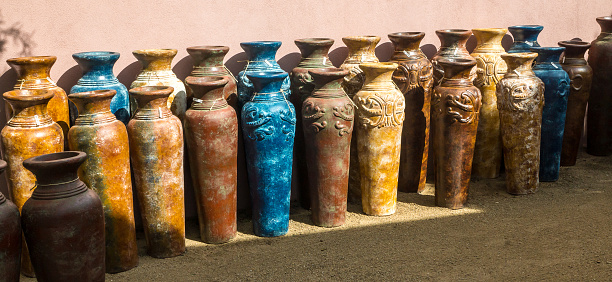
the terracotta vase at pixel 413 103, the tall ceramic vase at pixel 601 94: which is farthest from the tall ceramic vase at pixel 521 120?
the tall ceramic vase at pixel 601 94

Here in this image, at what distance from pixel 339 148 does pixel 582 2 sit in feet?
10.7

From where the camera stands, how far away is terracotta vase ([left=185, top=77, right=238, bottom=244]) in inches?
138

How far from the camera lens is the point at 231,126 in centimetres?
356

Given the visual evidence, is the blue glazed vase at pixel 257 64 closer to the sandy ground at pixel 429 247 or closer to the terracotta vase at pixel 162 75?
the terracotta vase at pixel 162 75

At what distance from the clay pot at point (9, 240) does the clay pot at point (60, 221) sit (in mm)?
66

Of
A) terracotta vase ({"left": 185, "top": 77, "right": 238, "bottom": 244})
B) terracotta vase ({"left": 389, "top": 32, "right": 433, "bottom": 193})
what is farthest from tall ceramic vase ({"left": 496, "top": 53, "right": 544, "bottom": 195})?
terracotta vase ({"left": 185, "top": 77, "right": 238, "bottom": 244})

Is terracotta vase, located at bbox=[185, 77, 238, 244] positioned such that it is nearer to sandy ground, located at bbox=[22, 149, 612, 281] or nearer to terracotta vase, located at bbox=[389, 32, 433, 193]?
sandy ground, located at bbox=[22, 149, 612, 281]

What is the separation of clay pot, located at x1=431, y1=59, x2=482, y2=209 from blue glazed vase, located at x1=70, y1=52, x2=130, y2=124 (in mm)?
2123

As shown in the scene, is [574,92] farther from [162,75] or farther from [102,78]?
[102,78]

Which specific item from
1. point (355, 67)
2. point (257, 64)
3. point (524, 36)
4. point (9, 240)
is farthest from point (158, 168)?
point (524, 36)

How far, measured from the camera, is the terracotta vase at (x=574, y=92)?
4949 millimetres

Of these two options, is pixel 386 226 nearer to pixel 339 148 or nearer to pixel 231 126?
pixel 339 148

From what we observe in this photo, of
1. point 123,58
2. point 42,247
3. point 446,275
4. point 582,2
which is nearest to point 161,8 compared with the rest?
point 123,58

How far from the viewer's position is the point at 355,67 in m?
4.27
